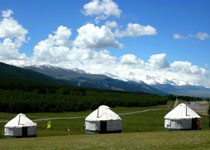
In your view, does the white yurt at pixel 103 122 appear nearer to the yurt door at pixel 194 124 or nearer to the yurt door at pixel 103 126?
the yurt door at pixel 103 126

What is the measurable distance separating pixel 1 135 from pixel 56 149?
2333 cm

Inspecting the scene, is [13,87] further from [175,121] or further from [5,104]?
[175,121]

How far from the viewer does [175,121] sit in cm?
3691

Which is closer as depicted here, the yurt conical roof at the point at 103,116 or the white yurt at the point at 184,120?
the yurt conical roof at the point at 103,116

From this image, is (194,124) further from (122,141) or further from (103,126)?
(122,141)

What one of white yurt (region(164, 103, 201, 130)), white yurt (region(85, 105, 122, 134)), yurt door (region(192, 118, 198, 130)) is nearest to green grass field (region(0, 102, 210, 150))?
white yurt (region(85, 105, 122, 134))

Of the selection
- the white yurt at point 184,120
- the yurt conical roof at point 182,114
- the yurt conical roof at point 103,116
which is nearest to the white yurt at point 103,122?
the yurt conical roof at point 103,116

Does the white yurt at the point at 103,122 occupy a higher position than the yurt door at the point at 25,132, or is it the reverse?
the white yurt at the point at 103,122

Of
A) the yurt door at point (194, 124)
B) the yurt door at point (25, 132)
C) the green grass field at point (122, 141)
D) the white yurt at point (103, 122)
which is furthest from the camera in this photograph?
the yurt door at point (194, 124)

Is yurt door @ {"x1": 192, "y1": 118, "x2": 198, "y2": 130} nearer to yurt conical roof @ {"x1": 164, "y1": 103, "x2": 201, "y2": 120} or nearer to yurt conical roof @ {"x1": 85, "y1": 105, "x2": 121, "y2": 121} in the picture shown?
yurt conical roof @ {"x1": 164, "y1": 103, "x2": 201, "y2": 120}

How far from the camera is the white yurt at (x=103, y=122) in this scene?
36031 millimetres

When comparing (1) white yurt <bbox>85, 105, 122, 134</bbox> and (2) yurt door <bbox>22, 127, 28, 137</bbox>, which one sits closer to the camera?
(1) white yurt <bbox>85, 105, 122, 134</bbox>

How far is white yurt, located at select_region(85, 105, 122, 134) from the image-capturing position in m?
36.0

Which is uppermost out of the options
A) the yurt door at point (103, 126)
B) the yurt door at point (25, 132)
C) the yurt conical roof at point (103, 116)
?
the yurt conical roof at point (103, 116)
